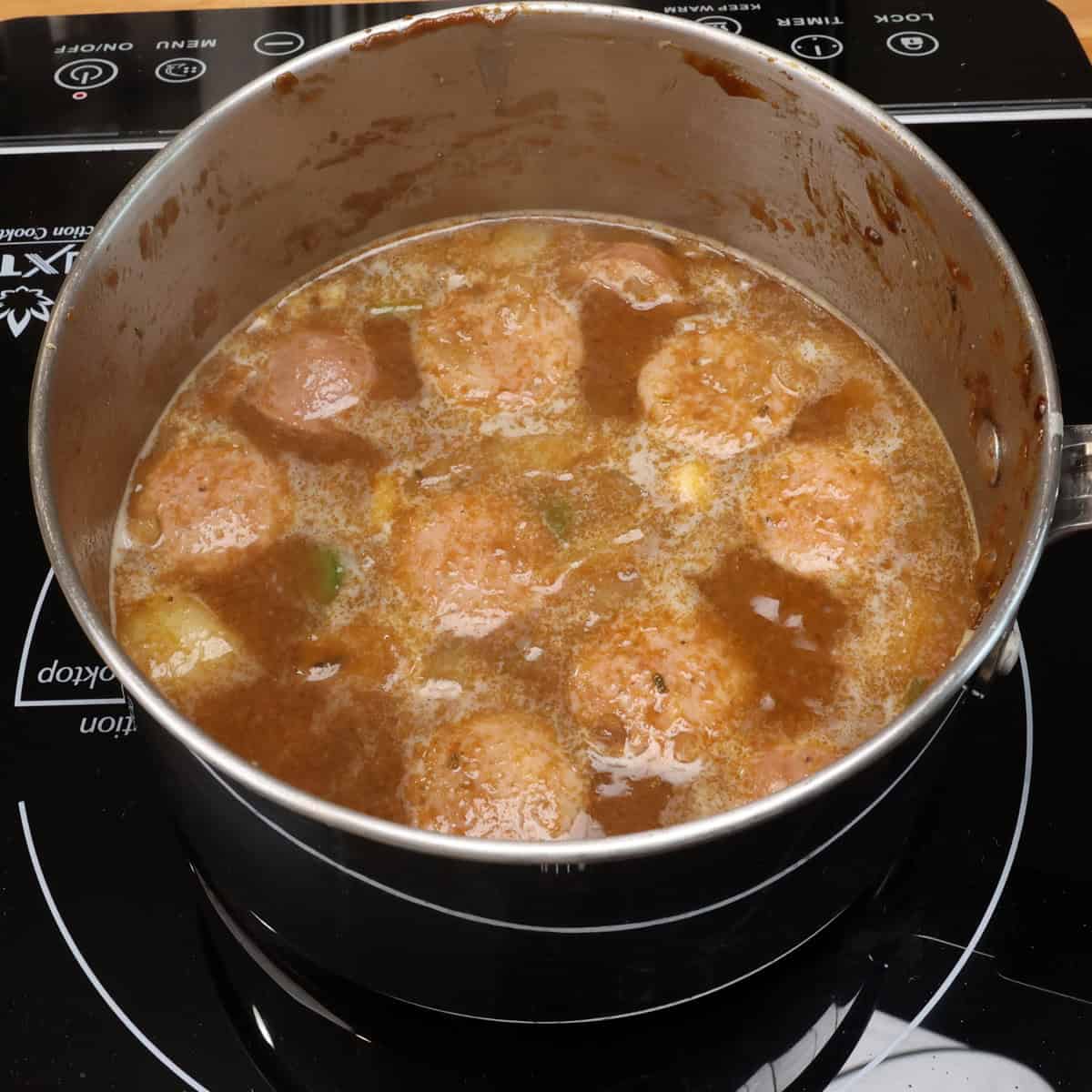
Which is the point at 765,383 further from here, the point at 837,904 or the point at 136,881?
the point at 136,881

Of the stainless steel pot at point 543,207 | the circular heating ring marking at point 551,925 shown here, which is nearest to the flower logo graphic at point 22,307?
the stainless steel pot at point 543,207

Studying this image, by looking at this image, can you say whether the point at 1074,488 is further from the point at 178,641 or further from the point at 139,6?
the point at 139,6

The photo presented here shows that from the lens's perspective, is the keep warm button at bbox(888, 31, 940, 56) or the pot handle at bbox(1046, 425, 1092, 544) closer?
the pot handle at bbox(1046, 425, 1092, 544)

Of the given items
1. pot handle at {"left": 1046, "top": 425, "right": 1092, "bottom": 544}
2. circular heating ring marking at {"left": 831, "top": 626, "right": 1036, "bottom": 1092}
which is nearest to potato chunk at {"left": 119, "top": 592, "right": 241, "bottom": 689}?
circular heating ring marking at {"left": 831, "top": 626, "right": 1036, "bottom": 1092}

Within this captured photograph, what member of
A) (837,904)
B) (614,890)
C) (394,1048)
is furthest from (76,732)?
(837,904)

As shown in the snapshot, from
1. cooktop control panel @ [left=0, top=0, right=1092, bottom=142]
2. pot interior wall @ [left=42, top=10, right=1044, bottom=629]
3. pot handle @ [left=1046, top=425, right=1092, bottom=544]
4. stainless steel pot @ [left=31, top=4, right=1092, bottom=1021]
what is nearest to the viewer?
stainless steel pot @ [left=31, top=4, right=1092, bottom=1021]

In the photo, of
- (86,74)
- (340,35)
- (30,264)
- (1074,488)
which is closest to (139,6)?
(86,74)

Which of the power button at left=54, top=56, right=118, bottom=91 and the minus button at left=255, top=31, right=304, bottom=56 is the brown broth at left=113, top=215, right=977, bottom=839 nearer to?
the minus button at left=255, top=31, right=304, bottom=56
